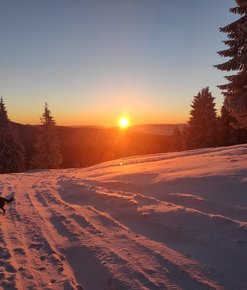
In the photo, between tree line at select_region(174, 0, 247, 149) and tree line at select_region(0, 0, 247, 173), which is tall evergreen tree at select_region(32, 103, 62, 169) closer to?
tree line at select_region(0, 0, 247, 173)

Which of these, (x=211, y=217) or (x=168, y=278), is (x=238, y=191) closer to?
(x=211, y=217)

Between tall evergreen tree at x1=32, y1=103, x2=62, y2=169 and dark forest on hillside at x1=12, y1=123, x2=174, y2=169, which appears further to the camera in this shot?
dark forest on hillside at x1=12, y1=123, x2=174, y2=169

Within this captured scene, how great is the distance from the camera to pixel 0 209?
10.4 metres

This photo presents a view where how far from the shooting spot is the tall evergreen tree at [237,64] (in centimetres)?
1922

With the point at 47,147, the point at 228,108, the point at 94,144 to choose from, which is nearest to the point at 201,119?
the point at 228,108

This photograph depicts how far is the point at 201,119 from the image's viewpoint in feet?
130

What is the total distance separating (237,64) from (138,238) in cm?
1653

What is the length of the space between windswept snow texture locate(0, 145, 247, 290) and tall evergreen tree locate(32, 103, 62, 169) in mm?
36125

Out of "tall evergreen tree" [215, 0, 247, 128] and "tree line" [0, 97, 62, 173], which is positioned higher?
"tall evergreen tree" [215, 0, 247, 128]

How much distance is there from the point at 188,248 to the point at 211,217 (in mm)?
1290

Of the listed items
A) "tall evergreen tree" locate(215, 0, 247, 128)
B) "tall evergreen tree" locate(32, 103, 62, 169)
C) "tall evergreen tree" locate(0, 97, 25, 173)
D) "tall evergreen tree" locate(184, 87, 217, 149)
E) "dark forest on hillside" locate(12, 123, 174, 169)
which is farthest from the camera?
"dark forest on hillside" locate(12, 123, 174, 169)

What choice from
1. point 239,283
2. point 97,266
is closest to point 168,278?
point 239,283

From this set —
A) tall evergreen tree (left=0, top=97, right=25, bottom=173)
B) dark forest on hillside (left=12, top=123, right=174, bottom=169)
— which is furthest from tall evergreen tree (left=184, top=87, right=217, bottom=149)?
dark forest on hillside (left=12, top=123, right=174, bottom=169)

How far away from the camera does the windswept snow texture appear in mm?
4758
